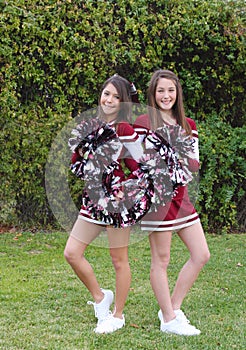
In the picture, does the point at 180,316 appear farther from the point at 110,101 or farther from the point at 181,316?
the point at 110,101

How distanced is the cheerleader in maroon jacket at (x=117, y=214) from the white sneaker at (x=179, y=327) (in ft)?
0.95

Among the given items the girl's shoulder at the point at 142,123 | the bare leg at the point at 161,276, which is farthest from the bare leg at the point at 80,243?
the girl's shoulder at the point at 142,123

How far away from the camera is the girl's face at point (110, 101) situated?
3463mm

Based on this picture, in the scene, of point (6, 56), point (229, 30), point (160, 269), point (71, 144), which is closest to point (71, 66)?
point (6, 56)

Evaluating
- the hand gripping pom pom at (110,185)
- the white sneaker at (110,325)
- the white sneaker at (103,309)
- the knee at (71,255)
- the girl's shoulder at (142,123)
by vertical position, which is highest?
the girl's shoulder at (142,123)

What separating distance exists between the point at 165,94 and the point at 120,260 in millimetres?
1069

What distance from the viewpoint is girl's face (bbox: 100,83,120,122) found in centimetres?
346

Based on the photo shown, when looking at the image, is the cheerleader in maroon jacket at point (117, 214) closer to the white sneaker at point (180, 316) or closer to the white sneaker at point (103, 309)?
the white sneaker at point (103, 309)

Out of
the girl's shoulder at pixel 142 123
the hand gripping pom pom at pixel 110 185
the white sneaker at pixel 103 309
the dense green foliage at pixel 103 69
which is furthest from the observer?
the dense green foliage at pixel 103 69

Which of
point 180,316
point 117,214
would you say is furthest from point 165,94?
point 180,316

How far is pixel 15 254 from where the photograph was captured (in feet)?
18.6

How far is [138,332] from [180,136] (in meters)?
1.25

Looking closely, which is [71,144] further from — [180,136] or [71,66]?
[71,66]

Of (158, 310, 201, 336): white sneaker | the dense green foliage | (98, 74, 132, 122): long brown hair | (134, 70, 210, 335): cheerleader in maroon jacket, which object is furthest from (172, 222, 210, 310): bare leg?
the dense green foliage
